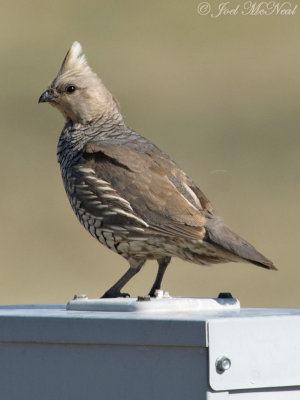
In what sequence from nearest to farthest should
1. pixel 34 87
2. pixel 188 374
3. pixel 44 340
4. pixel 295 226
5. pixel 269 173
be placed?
pixel 188 374, pixel 44 340, pixel 295 226, pixel 269 173, pixel 34 87

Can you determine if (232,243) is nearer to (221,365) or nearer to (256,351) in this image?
(256,351)

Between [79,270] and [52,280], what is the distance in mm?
818

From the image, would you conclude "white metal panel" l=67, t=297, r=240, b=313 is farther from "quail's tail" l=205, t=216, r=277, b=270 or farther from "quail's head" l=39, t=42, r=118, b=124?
"quail's head" l=39, t=42, r=118, b=124

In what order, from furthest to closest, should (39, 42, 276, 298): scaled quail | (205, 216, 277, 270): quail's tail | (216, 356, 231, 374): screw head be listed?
(39, 42, 276, 298): scaled quail, (205, 216, 277, 270): quail's tail, (216, 356, 231, 374): screw head

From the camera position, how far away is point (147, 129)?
27656 mm

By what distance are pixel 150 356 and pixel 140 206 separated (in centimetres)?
252

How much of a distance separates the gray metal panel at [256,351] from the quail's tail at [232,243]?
167 centimetres

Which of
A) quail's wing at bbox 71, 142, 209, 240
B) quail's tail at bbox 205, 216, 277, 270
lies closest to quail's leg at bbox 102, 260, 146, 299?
quail's wing at bbox 71, 142, 209, 240

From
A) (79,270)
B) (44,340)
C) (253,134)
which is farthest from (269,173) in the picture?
(44,340)

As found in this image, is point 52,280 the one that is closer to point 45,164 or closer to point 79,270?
point 79,270

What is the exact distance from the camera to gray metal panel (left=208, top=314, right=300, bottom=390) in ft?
15.9

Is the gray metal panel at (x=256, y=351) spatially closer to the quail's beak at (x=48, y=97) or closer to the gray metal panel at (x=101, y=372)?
the gray metal panel at (x=101, y=372)

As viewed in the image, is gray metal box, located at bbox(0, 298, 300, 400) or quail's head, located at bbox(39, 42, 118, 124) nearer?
gray metal box, located at bbox(0, 298, 300, 400)

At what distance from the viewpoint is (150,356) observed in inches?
195
